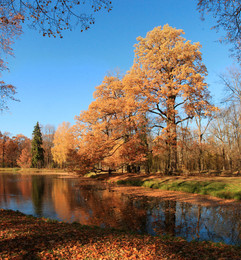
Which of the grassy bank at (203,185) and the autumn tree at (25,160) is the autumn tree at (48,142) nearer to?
the autumn tree at (25,160)

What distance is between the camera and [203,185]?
1407cm

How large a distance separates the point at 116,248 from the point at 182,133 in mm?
14787

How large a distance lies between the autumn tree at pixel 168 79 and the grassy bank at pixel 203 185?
2.78 meters

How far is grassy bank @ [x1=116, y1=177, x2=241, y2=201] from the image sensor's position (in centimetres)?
1208

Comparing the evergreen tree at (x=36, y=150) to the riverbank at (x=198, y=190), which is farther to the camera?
the evergreen tree at (x=36, y=150)

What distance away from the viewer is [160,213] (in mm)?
9758

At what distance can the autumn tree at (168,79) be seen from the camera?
54.6ft

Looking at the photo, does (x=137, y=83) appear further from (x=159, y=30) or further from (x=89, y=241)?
(x=89, y=241)

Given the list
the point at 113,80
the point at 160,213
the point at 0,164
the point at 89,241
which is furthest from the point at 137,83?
the point at 0,164

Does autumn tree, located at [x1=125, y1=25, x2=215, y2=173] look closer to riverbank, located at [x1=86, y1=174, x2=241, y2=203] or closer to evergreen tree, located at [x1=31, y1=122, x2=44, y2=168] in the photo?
riverbank, located at [x1=86, y1=174, x2=241, y2=203]

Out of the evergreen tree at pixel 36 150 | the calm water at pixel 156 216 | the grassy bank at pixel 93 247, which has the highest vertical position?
the evergreen tree at pixel 36 150

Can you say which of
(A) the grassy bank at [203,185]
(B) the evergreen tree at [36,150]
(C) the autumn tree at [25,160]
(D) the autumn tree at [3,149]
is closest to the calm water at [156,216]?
(A) the grassy bank at [203,185]

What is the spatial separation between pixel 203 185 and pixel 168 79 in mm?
9299

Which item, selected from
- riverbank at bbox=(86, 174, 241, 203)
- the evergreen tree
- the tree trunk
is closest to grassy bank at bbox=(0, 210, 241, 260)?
riverbank at bbox=(86, 174, 241, 203)
